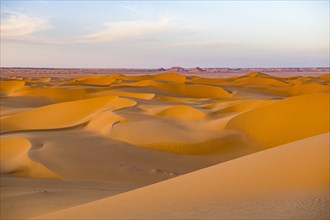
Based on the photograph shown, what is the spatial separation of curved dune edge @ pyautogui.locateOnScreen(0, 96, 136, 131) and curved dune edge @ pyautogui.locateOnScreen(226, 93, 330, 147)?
27.3ft

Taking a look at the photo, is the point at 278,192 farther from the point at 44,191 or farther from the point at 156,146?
the point at 156,146

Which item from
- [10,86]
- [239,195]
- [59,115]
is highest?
[10,86]

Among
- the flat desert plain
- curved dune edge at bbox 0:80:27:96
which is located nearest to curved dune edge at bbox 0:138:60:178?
the flat desert plain

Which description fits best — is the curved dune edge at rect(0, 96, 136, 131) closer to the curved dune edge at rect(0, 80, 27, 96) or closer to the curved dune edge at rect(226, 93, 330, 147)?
the curved dune edge at rect(226, 93, 330, 147)

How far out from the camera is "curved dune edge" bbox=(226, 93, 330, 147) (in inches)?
567

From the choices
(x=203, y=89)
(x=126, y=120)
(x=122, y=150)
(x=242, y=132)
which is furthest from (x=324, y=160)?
(x=203, y=89)

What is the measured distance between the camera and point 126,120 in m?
16.6

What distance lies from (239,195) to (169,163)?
6.88 metres

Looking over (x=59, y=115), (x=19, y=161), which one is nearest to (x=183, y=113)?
(x=59, y=115)

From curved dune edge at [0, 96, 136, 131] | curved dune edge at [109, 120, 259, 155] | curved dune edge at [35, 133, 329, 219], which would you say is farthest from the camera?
curved dune edge at [0, 96, 136, 131]

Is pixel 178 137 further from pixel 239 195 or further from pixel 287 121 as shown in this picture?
pixel 239 195

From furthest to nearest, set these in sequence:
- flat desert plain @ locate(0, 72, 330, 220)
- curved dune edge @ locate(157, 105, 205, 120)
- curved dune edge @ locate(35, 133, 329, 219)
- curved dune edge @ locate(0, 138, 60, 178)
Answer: curved dune edge @ locate(157, 105, 205, 120) → curved dune edge @ locate(0, 138, 60, 178) → flat desert plain @ locate(0, 72, 330, 220) → curved dune edge @ locate(35, 133, 329, 219)

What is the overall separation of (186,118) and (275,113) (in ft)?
13.2

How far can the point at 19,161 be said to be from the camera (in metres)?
11.0
